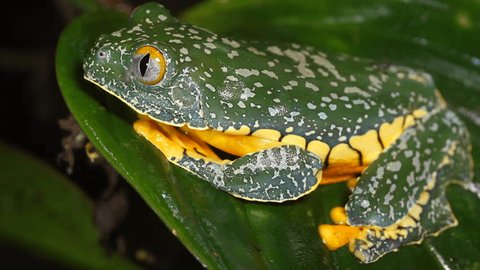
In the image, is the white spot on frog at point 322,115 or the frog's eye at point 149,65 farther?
the white spot on frog at point 322,115

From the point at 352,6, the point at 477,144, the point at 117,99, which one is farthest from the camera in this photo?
the point at 352,6

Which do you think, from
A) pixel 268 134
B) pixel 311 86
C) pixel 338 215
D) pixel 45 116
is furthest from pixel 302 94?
pixel 45 116

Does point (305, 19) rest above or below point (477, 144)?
above

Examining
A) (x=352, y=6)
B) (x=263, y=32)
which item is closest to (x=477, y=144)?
(x=352, y=6)

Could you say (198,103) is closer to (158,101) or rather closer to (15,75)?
(158,101)

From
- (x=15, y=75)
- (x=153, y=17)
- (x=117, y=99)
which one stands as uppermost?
(x=153, y=17)

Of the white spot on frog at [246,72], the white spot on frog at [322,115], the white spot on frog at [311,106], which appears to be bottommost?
the white spot on frog at [322,115]

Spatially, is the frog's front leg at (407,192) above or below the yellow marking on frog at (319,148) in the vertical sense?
below

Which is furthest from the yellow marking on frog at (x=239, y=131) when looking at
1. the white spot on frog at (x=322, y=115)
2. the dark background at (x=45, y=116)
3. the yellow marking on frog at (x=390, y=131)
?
the dark background at (x=45, y=116)

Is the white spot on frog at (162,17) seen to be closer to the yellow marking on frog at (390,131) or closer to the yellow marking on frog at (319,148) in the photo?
the yellow marking on frog at (319,148)
